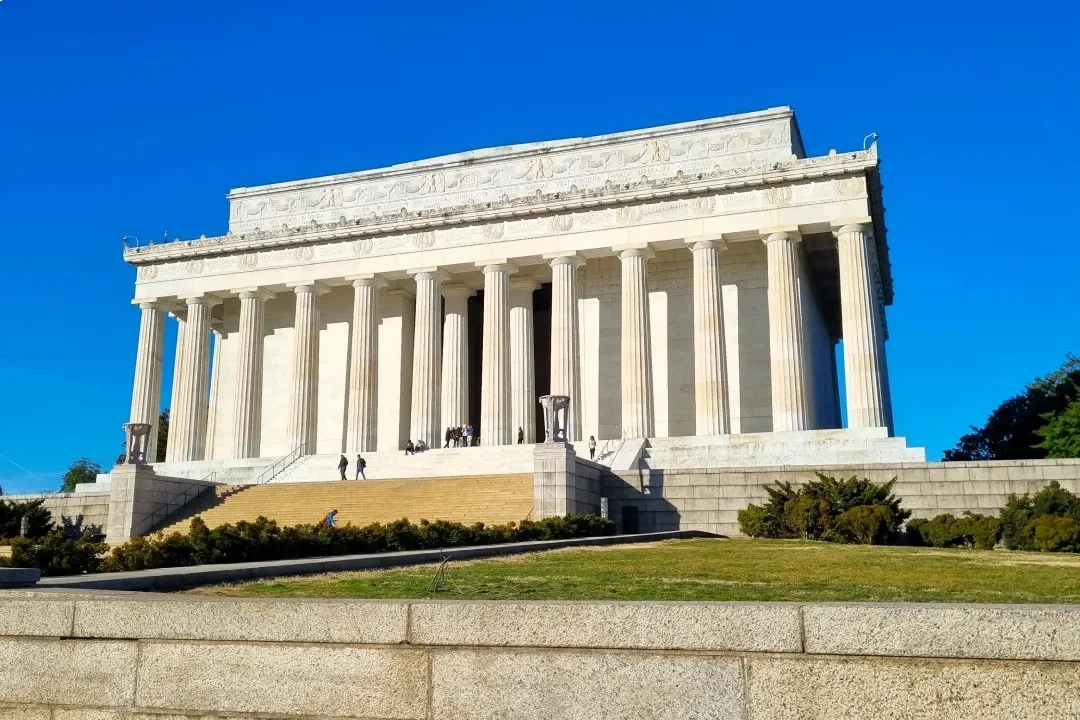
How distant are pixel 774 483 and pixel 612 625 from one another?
28.4 metres

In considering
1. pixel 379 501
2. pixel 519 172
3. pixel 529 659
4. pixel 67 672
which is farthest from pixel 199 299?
pixel 529 659

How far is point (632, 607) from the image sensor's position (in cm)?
753

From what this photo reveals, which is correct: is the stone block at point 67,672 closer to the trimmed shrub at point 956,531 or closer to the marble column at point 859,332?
the trimmed shrub at point 956,531

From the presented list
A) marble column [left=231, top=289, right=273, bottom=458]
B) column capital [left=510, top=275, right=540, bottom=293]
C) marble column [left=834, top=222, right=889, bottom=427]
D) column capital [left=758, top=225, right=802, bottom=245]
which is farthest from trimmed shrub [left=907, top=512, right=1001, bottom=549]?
marble column [left=231, top=289, right=273, bottom=458]

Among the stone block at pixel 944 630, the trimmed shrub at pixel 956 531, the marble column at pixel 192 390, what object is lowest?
the stone block at pixel 944 630

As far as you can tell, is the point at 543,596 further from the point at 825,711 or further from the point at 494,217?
the point at 494,217

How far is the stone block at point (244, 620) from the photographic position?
809 centimetres

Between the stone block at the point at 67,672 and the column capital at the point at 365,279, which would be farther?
the column capital at the point at 365,279

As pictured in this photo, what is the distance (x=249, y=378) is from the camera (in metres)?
53.9

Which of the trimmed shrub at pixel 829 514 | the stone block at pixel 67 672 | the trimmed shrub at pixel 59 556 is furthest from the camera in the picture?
the trimmed shrub at pixel 829 514

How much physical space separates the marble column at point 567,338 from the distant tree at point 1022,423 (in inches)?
1075

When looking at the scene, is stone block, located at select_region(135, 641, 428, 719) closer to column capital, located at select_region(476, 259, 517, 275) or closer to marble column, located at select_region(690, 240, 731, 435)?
marble column, located at select_region(690, 240, 731, 435)

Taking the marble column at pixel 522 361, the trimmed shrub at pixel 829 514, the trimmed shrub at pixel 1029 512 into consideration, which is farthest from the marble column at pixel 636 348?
the trimmed shrub at pixel 1029 512

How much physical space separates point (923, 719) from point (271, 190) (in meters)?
58.8
